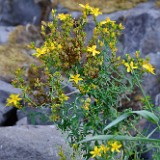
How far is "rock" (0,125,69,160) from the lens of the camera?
12.0 feet

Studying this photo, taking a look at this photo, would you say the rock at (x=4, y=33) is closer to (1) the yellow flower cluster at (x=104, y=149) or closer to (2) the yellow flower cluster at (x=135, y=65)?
(2) the yellow flower cluster at (x=135, y=65)

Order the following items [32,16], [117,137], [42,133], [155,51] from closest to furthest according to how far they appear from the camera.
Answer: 1. [117,137]
2. [42,133]
3. [155,51]
4. [32,16]

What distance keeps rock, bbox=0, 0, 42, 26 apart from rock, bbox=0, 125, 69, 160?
3.69 m

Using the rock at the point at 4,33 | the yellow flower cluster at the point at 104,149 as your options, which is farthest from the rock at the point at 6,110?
the yellow flower cluster at the point at 104,149

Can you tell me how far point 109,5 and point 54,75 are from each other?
12.9ft

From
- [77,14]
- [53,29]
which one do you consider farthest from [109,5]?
[53,29]

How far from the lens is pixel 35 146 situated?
376 cm

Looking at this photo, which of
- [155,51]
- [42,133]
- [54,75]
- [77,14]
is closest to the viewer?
[54,75]

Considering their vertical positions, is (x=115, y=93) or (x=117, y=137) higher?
(x=115, y=93)

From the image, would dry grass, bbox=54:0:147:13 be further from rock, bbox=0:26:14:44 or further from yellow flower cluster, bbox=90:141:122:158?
yellow flower cluster, bbox=90:141:122:158

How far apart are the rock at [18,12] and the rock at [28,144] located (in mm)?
3691

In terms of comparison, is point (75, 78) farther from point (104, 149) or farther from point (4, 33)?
point (4, 33)

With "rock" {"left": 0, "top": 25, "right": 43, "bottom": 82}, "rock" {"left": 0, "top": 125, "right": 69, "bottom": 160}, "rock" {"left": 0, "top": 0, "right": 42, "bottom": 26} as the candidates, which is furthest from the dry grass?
"rock" {"left": 0, "top": 125, "right": 69, "bottom": 160}

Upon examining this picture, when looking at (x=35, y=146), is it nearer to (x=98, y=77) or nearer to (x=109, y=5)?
(x=98, y=77)
